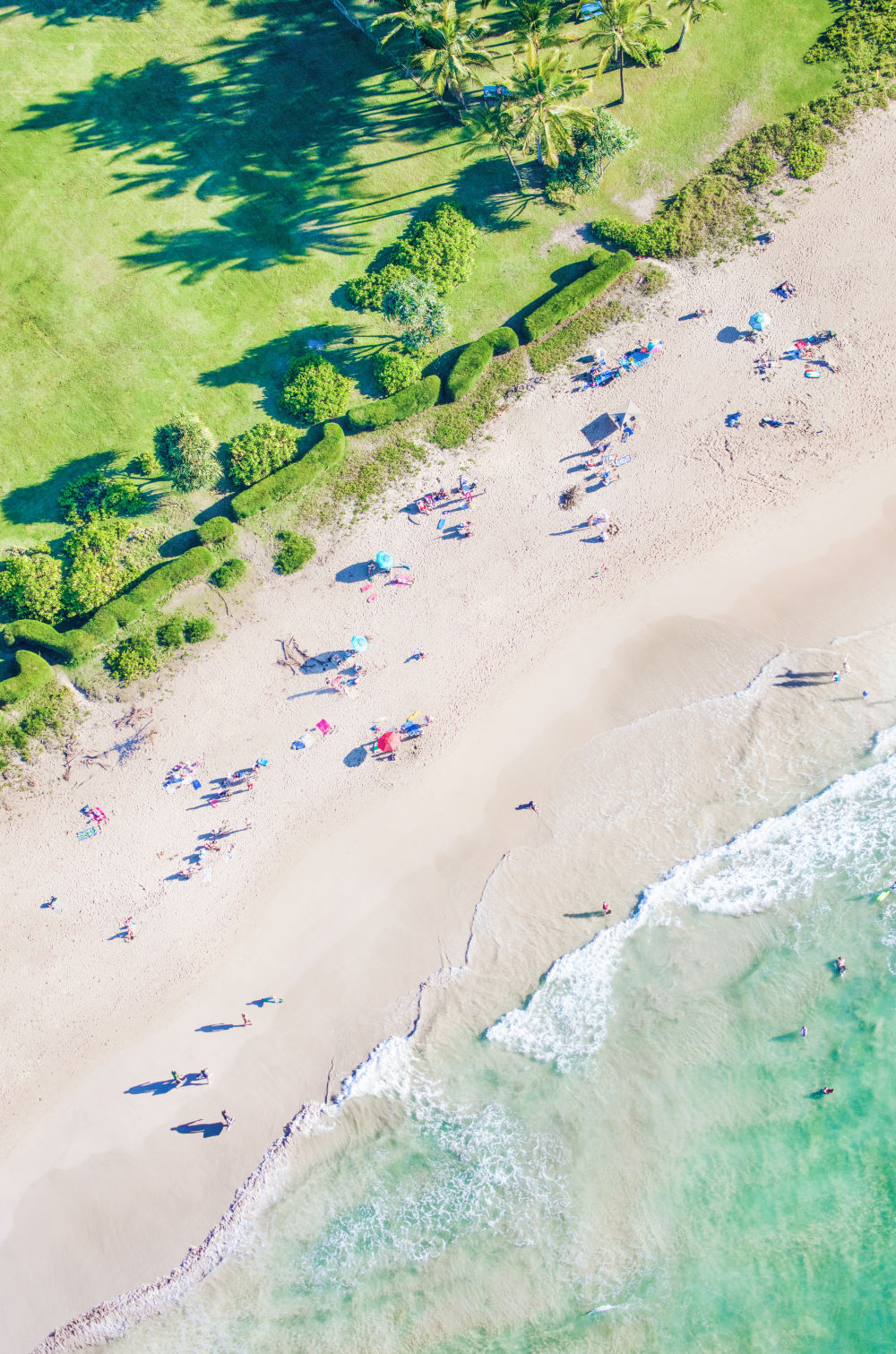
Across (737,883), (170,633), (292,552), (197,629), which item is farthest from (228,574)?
(737,883)

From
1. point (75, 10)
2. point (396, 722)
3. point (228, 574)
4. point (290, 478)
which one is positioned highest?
point (75, 10)

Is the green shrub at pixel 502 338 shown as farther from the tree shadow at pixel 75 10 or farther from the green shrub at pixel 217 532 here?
the tree shadow at pixel 75 10

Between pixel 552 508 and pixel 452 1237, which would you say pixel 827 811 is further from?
pixel 452 1237

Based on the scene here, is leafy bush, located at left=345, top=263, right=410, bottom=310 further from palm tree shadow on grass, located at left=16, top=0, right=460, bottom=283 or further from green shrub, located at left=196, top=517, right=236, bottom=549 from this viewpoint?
green shrub, located at left=196, top=517, right=236, bottom=549

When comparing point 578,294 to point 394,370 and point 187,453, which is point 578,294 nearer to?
point 394,370

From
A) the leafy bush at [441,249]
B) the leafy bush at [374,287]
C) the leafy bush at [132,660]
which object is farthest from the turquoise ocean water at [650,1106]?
the leafy bush at [374,287]
